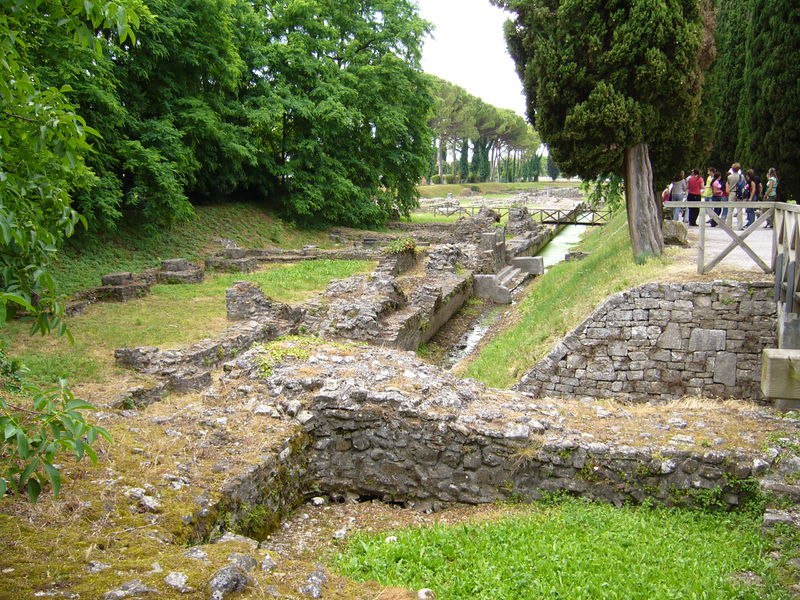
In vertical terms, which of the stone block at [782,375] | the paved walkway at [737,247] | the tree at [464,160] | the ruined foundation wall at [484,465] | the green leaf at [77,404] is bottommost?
the ruined foundation wall at [484,465]

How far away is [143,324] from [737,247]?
12.7m

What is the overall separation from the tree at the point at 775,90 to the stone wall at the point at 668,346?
1053cm

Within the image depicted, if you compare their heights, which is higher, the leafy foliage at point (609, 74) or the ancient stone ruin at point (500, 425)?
the leafy foliage at point (609, 74)

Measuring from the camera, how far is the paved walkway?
34.7 feet

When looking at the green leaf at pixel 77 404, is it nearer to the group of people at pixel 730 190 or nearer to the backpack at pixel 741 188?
the group of people at pixel 730 190

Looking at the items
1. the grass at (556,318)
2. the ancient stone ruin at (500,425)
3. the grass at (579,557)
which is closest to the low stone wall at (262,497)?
the ancient stone ruin at (500,425)

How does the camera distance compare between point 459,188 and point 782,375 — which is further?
point 459,188

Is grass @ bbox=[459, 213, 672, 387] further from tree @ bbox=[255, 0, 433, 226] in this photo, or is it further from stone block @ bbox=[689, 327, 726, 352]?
tree @ bbox=[255, 0, 433, 226]

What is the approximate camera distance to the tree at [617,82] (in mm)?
11773

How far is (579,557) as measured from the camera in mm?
4836

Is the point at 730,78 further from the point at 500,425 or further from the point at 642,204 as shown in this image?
the point at 500,425

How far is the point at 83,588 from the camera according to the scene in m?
3.48

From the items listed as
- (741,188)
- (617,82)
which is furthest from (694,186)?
(617,82)

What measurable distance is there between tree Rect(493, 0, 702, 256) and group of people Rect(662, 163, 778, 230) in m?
2.97
